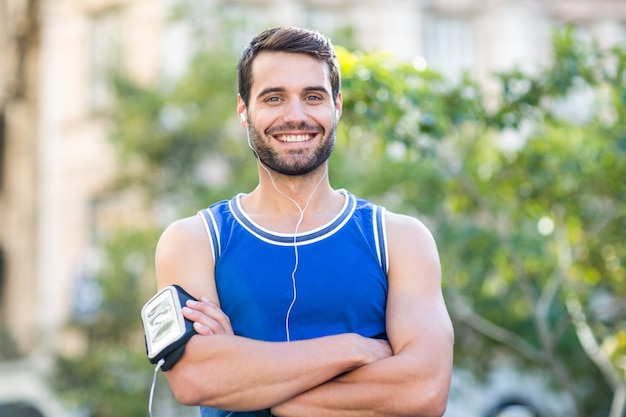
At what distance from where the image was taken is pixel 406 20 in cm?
2186

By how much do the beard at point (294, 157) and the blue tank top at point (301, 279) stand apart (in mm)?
188

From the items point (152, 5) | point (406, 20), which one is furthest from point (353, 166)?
point (406, 20)

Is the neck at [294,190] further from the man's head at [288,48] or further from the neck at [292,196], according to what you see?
the man's head at [288,48]

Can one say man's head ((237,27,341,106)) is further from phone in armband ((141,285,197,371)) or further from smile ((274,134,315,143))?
phone in armband ((141,285,197,371))

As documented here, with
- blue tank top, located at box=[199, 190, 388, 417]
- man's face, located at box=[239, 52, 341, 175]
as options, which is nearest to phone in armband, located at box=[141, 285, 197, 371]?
blue tank top, located at box=[199, 190, 388, 417]

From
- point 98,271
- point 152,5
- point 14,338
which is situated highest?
point 152,5

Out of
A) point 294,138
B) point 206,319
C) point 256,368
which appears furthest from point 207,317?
point 294,138

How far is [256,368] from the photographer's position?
296 centimetres

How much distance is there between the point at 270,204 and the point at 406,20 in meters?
19.1

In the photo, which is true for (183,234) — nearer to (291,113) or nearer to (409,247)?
(291,113)

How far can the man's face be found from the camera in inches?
126

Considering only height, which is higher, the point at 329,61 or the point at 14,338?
the point at 329,61

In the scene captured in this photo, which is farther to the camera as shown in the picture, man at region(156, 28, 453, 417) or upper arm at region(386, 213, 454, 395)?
upper arm at region(386, 213, 454, 395)

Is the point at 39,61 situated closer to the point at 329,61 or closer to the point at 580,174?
the point at 580,174
